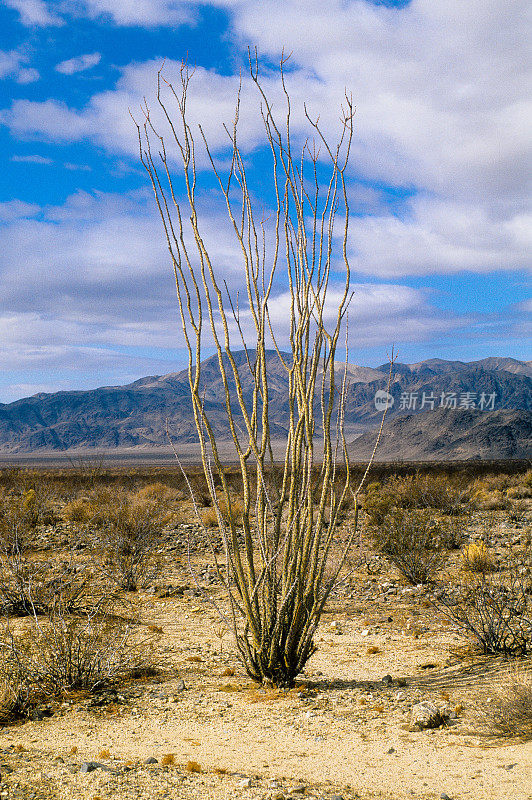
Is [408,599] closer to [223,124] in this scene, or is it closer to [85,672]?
[85,672]

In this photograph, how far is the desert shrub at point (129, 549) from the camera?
775 cm

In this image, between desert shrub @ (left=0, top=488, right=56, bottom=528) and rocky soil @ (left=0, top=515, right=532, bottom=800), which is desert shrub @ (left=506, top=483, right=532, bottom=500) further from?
rocky soil @ (left=0, top=515, right=532, bottom=800)

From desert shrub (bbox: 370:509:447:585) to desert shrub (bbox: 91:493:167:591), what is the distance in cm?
323

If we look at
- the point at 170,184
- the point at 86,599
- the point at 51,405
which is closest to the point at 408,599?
the point at 86,599

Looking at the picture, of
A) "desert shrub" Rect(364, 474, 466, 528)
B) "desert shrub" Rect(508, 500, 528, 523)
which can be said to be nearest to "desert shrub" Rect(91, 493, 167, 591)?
"desert shrub" Rect(364, 474, 466, 528)

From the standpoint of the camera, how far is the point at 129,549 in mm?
9047

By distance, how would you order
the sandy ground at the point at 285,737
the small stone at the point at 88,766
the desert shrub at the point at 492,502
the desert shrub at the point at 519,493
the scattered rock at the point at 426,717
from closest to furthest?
the sandy ground at the point at 285,737 < the small stone at the point at 88,766 < the scattered rock at the point at 426,717 < the desert shrub at the point at 492,502 < the desert shrub at the point at 519,493

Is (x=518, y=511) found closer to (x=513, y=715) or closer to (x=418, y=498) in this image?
(x=418, y=498)

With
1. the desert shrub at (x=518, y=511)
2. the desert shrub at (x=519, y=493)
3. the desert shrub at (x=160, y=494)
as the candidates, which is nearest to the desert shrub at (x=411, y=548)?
the desert shrub at (x=518, y=511)

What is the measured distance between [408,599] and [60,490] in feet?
48.2

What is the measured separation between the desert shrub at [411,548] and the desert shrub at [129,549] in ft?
10.6

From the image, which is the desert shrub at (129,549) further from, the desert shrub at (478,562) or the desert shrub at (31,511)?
the desert shrub at (478,562)

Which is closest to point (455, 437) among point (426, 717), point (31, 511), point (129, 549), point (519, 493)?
point (519, 493)

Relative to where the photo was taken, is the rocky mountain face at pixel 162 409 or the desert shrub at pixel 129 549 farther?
the rocky mountain face at pixel 162 409
